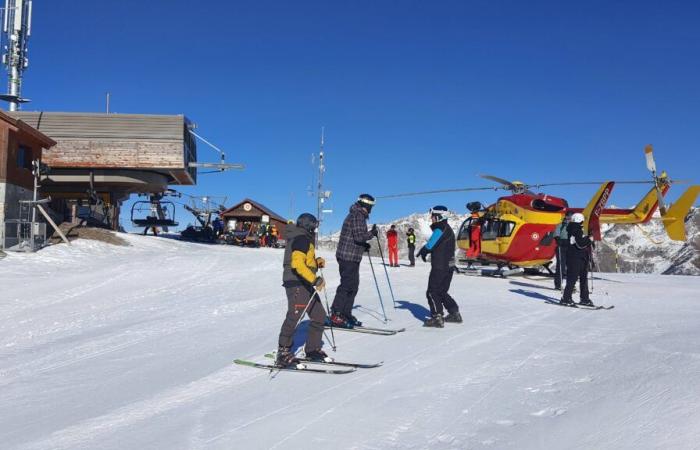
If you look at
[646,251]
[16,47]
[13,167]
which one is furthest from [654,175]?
[646,251]

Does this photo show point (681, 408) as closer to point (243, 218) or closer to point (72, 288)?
point (72, 288)

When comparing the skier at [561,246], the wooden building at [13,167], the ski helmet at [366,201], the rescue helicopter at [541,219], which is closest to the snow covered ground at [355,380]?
the ski helmet at [366,201]

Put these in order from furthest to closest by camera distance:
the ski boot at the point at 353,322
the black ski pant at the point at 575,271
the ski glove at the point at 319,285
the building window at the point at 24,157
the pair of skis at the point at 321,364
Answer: the building window at the point at 24,157 < the black ski pant at the point at 575,271 < the ski boot at the point at 353,322 < the ski glove at the point at 319,285 < the pair of skis at the point at 321,364

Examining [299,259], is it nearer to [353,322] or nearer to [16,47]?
[353,322]

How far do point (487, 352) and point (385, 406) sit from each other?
243 cm

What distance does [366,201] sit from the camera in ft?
28.7

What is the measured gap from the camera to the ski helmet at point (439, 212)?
9289 mm

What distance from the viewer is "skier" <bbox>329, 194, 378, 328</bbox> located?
8680 mm

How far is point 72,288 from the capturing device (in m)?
13.1

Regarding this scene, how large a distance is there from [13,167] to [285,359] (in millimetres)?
18202

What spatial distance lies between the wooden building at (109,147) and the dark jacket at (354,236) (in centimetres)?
2456

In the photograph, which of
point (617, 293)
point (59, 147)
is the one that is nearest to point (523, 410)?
point (617, 293)

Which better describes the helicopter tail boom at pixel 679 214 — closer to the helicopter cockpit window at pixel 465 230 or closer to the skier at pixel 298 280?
the helicopter cockpit window at pixel 465 230

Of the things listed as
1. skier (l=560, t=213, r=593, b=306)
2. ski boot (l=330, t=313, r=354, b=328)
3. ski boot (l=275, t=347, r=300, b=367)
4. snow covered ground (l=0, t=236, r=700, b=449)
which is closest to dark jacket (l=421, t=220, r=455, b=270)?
snow covered ground (l=0, t=236, r=700, b=449)
